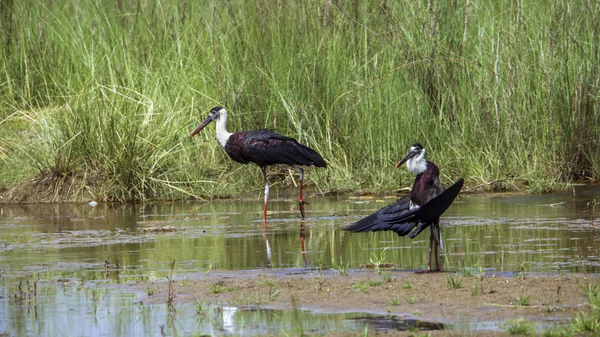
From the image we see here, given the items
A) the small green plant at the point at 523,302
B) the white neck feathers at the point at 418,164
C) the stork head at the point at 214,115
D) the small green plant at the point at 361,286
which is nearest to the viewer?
the small green plant at the point at 523,302

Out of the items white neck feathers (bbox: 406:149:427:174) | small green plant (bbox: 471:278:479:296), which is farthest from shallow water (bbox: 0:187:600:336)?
small green plant (bbox: 471:278:479:296)

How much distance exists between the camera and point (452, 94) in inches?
467

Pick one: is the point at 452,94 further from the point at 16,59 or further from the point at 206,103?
the point at 16,59

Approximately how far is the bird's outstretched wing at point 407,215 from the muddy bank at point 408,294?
45cm

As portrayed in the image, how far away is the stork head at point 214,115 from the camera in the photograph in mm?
12125

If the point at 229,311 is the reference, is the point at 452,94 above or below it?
above

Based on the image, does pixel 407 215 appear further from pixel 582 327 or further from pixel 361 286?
pixel 582 327

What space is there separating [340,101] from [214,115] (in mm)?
1559

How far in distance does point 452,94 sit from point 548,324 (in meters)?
6.88

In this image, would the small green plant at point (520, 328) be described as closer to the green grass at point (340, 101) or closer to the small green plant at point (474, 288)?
the small green plant at point (474, 288)

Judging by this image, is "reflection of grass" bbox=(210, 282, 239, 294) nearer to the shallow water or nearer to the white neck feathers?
the shallow water

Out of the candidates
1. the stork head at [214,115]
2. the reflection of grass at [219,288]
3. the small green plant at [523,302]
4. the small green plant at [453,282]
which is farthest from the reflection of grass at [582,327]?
the stork head at [214,115]

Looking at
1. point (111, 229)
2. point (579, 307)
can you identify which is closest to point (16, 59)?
point (111, 229)

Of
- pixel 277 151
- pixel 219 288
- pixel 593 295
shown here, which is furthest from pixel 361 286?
pixel 277 151
